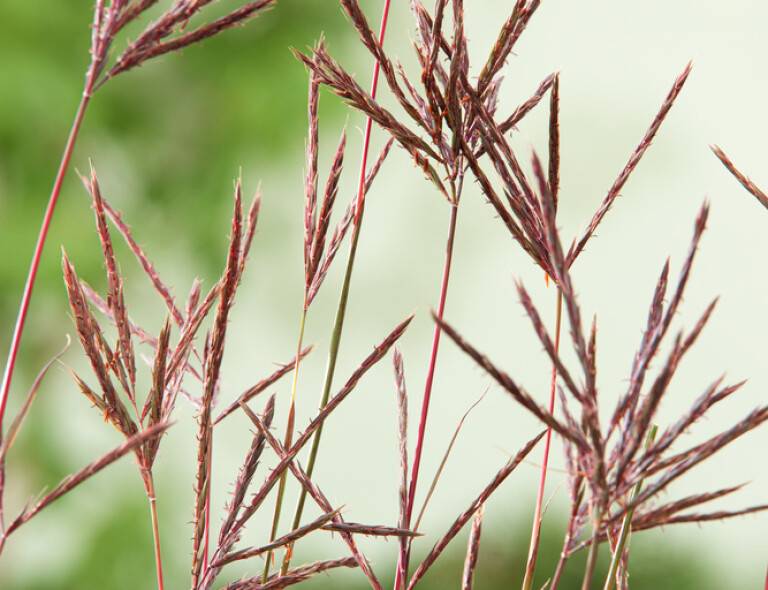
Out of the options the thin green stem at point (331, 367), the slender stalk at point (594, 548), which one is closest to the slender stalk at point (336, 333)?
the thin green stem at point (331, 367)

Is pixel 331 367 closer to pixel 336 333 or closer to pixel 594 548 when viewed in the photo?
pixel 336 333

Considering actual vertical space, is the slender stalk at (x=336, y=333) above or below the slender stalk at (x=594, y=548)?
above

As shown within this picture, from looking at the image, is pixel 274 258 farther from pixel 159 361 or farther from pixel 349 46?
pixel 159 361

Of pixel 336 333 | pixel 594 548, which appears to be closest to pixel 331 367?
pixel 336 333

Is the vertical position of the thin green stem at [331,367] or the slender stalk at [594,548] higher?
the thin green stem at [331,367]

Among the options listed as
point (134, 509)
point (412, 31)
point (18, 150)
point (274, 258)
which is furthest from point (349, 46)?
point (412, 31)

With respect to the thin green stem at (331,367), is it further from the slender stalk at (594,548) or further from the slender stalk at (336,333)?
the slender stalk at (594,548)

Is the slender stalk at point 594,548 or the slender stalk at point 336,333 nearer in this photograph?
the slender stalk at point 594,548

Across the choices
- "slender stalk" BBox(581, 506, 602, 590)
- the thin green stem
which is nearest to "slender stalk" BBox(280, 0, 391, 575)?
the thin green stem

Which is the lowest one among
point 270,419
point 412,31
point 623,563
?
point 623,563

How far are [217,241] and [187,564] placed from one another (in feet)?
4.81

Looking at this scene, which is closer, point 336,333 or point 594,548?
point 594,548

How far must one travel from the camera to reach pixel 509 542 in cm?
324

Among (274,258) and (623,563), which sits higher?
(274,258)
